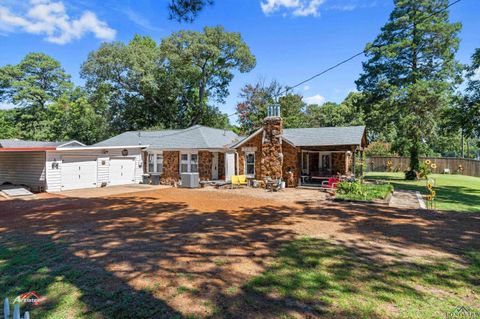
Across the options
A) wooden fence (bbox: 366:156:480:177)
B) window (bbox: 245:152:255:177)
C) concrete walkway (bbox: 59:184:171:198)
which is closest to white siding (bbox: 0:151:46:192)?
concrete walkway (bbox: 59:184:171:198)

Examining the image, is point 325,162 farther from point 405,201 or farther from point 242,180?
point 405,201

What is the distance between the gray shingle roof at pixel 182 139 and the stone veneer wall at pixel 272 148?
3346 millimetres

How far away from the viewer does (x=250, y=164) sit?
2006cm

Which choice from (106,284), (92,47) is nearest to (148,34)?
(92,47)

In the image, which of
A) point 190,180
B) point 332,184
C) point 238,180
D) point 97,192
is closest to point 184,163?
point 190,180

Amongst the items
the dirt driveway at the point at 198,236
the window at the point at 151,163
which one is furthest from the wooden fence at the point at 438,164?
the window at the point at 151,163

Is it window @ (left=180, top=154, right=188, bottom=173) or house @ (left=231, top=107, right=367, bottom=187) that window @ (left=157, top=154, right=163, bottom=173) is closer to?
window @ (left=180, top=154, right=188, bottom=173)

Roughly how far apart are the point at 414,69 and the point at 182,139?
66.7 ft

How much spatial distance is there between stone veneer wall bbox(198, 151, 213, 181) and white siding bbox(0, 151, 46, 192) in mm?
9760

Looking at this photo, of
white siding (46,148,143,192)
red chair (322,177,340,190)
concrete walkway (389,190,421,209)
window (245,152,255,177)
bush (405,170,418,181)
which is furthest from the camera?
bush (405,170,418,181)

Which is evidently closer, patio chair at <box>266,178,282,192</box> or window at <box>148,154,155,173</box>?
patio chair at <box>266,178,282,192</box>

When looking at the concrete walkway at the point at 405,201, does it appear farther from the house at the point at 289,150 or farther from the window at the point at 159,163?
the window at the point at 159,163

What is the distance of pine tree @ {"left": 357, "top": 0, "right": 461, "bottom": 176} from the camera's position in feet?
72.6

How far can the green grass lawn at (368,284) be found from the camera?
4.03m
